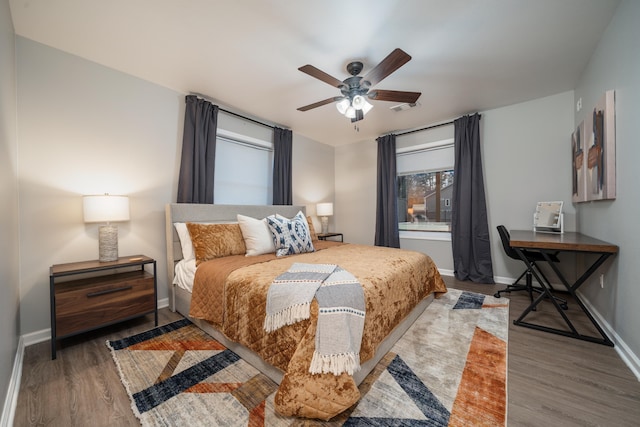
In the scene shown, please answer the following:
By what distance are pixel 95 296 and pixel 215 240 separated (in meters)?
1.02

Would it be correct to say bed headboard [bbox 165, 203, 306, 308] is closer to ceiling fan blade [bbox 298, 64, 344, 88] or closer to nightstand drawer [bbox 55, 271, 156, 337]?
nightstand drawer [bbox 55, 271, 156, 337]

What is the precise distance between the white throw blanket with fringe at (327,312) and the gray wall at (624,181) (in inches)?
74.4

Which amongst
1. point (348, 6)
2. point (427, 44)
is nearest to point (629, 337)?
point (427, 44)

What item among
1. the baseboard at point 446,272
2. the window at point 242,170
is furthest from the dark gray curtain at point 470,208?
the window at point 242,170

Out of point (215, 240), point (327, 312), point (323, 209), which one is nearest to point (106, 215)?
point (215, 240)

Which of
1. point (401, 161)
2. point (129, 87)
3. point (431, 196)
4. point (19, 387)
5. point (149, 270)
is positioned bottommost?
point (19, 387)

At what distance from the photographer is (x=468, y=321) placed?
2387 mm

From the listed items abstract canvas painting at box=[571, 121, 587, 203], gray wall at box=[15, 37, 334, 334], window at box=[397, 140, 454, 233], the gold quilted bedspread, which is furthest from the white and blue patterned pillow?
abstract canvas painting at box=[571, 121, 587, 203]

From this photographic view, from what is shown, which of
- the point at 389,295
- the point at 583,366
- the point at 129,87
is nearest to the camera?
the point at 583,366

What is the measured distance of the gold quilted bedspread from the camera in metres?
1.28

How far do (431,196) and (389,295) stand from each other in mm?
3089

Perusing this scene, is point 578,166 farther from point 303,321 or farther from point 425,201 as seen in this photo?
point 303,321

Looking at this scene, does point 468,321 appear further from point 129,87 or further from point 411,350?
point 129,87

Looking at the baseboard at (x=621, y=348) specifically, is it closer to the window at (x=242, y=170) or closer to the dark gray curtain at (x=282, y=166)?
the dark gray curtain at (x=282, y=166)
